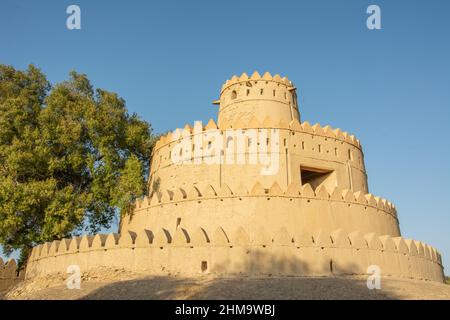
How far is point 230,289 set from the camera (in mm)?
13078

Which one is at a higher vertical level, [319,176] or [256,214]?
[319,176]

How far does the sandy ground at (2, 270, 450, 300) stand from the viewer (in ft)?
41.8

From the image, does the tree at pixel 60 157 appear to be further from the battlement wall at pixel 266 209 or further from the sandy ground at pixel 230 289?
the sandy ground at pixel 230 289

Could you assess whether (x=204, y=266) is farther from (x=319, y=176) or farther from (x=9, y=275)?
A: (x=9, y=275)

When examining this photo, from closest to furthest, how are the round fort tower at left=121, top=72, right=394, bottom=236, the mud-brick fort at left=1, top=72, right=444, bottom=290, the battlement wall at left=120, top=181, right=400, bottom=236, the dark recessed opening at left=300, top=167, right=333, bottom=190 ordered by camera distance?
the mud-brick fort at left=1, top=72, right=444, bottom=290 < the battlement wall at left=120, top=181, right=400, bottom=236 < the round fort tower at left=121, top=72, right=394, bottom=236 < the dark recessed opening at left=300, top=167, right=333, bottom=190

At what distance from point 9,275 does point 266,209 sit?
14285mm

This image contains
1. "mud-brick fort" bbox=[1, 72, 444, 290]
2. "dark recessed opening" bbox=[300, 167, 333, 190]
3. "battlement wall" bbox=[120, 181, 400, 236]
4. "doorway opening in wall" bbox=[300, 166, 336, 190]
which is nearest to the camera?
"mud-brick fort" bbox=[1, 72, 444, 290]

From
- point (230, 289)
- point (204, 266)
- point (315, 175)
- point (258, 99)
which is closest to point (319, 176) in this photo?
point (315, 175)

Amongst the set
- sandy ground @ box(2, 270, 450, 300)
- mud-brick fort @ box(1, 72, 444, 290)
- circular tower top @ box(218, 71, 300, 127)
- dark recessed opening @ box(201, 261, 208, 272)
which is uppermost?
circular tower top @ box(218, 71, 300, 127)

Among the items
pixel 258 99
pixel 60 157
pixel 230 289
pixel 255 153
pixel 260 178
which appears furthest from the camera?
pixel 258 99

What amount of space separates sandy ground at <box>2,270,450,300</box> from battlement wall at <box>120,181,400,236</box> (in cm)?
384

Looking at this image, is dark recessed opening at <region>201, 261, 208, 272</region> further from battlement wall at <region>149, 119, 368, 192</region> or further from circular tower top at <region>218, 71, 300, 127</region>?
circular tower top at <region>218, 71, 300, 127</region>

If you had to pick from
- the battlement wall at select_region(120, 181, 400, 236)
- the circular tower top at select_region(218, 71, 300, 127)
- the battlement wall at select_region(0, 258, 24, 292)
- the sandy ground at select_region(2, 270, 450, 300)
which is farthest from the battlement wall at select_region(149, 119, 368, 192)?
the battlement wall at select_region(0, 258, 24, 292)
